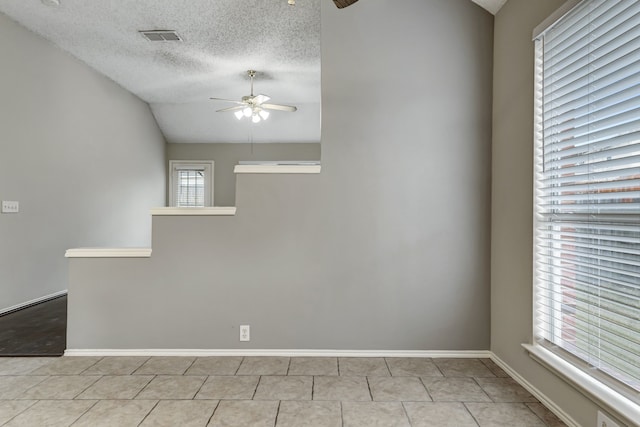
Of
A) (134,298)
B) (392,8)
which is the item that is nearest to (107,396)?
(134,298)

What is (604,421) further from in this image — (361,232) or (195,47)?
(195,47)

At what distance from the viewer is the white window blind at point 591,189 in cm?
169

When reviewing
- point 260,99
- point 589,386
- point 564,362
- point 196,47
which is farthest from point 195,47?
point 589,386

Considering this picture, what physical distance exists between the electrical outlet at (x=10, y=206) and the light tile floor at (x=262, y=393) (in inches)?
70.3

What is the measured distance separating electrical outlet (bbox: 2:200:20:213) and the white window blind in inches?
183

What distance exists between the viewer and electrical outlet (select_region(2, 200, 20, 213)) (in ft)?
13.2

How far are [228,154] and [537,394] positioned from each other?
696 cm

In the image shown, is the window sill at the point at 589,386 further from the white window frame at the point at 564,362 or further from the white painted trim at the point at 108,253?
the white painted trim at the point at 108,253

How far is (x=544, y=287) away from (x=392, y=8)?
2.16 m

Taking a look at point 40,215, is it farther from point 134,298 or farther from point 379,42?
point 379,42

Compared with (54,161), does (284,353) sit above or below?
below

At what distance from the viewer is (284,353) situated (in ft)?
9.79

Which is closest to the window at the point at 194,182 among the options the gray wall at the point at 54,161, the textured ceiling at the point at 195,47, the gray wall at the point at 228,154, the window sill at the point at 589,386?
the gray wall at the point at 228,154

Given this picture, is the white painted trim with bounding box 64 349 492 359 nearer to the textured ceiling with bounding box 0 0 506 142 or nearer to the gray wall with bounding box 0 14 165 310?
the gray wall with bounding box 0 14 165 310
